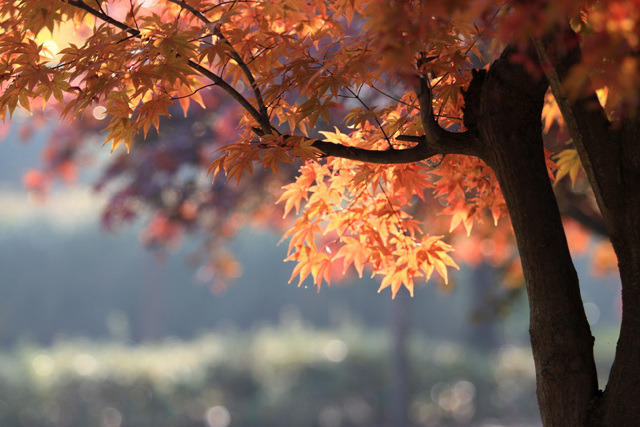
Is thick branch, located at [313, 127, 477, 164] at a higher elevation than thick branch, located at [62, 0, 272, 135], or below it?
below

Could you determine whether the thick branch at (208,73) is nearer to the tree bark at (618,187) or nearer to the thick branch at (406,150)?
the thick branch at (406,150)

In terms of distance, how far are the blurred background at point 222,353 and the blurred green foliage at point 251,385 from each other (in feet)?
0.05

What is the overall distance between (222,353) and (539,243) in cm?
667

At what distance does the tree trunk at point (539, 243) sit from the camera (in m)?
2.03

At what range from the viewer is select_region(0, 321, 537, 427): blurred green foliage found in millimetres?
7316

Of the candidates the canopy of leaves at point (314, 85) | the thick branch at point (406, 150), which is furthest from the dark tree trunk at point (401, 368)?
the thick branch at point (406, 150)

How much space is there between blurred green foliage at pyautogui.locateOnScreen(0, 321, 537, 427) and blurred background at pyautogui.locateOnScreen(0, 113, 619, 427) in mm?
16

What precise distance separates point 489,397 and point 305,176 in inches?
292

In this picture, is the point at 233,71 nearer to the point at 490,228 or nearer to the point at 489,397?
the point at 490,228

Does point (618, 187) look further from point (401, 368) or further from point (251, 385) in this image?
point (401, 368)

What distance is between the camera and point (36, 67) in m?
2.12

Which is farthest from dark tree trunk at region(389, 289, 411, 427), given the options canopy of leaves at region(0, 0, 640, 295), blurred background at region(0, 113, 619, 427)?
canopy of leaves at region(0, 0, 640, 295)

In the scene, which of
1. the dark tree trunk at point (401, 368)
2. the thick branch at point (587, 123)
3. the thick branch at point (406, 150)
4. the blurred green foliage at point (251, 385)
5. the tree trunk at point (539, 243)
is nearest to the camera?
the thick branch at point (587, 123)

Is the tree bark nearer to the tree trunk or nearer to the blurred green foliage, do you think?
→ the tree trunk
